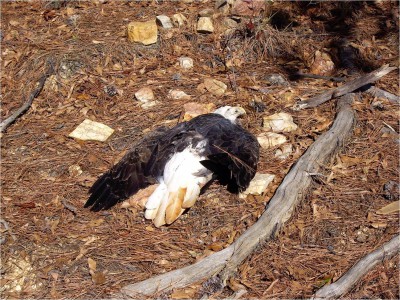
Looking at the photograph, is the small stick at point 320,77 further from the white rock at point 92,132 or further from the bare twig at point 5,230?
the bare twig at point 5,230

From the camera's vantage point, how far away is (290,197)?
4.28 m

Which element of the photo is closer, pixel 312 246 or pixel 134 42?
pixel 312 246

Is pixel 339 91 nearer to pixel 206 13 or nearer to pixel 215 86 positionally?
pixel 215 86

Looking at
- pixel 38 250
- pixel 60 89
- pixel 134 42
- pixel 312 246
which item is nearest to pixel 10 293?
pixel 38 250

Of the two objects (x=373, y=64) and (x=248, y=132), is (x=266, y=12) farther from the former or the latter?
(x=248, y=132)

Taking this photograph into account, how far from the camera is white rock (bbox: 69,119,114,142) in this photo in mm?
5262

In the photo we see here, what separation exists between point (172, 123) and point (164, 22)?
1580 millimetres

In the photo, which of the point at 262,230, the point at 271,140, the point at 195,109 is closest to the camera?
the point at 262,230

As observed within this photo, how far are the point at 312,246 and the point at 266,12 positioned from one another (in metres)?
3.47

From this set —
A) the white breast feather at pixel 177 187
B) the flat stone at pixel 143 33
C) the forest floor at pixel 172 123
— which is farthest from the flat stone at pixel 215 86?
the white breast feather at pixel 177 187

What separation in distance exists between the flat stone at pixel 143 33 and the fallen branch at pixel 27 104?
936 mm

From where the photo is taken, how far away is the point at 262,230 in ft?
13.3

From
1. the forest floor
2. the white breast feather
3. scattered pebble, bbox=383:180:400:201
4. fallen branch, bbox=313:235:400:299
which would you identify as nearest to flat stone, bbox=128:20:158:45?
the forest floor

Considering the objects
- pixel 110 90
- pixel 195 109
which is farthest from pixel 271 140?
pixel 110 90
